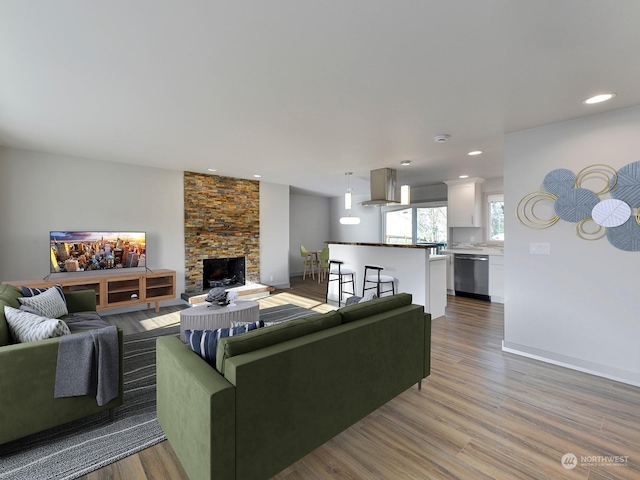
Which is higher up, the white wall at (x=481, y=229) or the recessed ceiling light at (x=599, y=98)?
the recessed ceiling light at (x=599, y=98)

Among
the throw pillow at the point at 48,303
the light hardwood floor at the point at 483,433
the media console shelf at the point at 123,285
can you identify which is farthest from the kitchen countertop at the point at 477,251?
the throw pillow at the point at 48,303

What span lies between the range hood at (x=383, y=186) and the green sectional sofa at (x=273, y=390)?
332cm

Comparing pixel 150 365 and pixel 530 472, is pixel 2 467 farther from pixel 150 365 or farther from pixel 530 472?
pixel 530 472

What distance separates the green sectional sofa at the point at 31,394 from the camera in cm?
183

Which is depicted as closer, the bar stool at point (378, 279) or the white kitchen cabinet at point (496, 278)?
the bar stool at point (378, 279)

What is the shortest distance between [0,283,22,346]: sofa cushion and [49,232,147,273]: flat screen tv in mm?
1779

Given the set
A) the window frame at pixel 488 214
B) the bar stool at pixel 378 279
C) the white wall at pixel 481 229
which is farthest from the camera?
the window frame at pixel 488 214

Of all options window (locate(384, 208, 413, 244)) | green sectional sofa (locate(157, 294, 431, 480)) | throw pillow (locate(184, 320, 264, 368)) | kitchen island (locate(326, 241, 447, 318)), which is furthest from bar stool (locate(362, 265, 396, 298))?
throw pillow (locate(184, 320, 264, 368))

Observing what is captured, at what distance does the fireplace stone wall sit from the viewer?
236 inches

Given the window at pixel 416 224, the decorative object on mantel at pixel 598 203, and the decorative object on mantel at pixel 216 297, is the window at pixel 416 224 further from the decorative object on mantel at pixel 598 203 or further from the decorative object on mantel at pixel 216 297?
the decorative object on mantel at pixel 216 297

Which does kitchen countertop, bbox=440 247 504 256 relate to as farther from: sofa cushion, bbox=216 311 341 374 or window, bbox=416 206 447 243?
sofa cushion, bbox=216 311 341 374

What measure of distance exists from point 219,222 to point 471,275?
5.30m

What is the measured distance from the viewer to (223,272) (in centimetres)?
663

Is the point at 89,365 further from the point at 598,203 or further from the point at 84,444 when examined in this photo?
the point at 598,203
